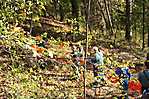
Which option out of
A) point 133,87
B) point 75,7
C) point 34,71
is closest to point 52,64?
point 34,71

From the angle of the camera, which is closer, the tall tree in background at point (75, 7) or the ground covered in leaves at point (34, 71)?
the ground covered in leaves at point (34, 71)

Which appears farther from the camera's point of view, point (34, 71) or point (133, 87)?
point (34, 71)

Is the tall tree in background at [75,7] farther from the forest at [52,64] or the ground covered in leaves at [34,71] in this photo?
the ground covered in leaves at [34,71]

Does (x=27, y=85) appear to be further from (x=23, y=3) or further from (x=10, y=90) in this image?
(x=23, y=3)

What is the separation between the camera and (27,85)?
13938 mm

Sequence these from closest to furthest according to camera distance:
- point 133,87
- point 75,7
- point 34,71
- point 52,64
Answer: point 133,87
point 34,71
point 52,64
point 75,7

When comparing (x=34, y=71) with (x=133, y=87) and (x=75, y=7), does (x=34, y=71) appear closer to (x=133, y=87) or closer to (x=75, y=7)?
(x=133, y=87)

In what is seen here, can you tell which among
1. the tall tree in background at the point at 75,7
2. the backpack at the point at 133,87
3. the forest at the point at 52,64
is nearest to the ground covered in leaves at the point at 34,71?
the forest at the point at 52,64

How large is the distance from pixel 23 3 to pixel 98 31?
82.0ft

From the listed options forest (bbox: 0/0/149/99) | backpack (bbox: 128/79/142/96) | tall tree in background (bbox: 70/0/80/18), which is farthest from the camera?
tall tree in background (bbox: 70/0/80/18)

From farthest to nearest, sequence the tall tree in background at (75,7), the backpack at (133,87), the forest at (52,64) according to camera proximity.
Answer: the tall tree in background at (75,7) < the backpack at (133,87) < the forest at (52,64)

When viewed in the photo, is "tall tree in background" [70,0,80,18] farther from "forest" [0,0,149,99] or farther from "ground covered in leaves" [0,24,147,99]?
"ground covered in leaves" [0,24,147,99]

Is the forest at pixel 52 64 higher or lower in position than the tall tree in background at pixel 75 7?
lower

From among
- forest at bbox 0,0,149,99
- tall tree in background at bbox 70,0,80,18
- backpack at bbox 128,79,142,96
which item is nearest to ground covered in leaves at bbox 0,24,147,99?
forest at bbox 0,0,149,99
